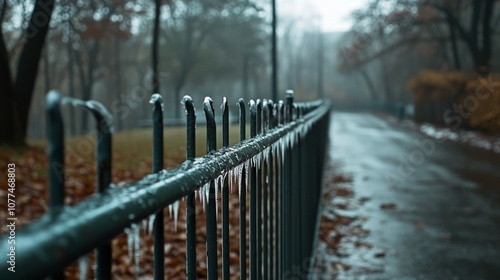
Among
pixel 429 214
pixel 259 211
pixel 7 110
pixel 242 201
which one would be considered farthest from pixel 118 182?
pixel 242 201

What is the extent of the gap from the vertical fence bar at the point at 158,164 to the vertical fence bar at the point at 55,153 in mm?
346

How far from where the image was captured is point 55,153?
70 cm

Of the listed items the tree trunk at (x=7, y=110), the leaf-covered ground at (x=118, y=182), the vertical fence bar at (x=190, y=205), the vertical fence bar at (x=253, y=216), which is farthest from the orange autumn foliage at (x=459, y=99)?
the vertical fence bar at (x=190, y=205)

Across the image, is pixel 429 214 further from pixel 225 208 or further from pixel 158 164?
pixel 158 164

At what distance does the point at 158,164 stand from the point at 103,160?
29cm

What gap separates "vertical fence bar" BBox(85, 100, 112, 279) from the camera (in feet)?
2.62

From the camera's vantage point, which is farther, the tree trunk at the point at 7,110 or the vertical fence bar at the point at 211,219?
the tree trunk at the point at 7,110

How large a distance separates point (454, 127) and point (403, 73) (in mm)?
33732

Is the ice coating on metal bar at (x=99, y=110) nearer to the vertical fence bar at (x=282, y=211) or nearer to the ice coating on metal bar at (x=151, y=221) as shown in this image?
the ice coating on metal bar at (x=151, y=221)

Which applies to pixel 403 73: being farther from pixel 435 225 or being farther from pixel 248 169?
pixel 248 169

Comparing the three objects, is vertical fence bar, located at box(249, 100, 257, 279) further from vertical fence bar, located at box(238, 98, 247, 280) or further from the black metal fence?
vertical fence bar, located at box(238, 98, 247, 280)

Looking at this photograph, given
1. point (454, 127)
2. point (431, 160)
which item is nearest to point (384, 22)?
point (454, 127)

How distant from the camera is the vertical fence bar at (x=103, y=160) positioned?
798 millimetres

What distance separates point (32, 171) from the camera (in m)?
8.80
